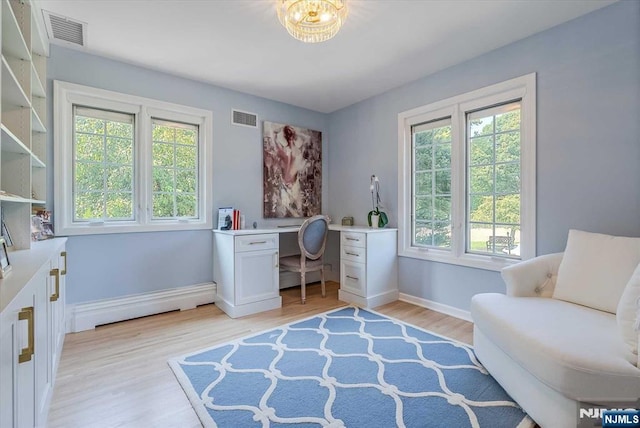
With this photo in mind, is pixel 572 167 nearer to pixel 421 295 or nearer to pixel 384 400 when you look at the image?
pixel 421 295

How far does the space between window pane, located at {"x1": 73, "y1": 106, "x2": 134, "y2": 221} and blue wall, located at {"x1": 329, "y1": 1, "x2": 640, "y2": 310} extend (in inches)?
126

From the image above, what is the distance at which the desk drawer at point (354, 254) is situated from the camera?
3268mm

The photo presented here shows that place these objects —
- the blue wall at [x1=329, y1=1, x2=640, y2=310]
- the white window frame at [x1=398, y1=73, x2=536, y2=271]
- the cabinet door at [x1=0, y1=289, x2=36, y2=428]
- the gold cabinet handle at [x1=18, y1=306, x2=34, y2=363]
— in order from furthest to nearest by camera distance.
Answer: the white window frame at [x1=398, y1=73, x2=536, y2=271], the blue wall at [x1=329, y1=1, x2=640, y2=310], the gold cabinet handle at [x1=18, y1=306, x2=34, y2=363], the cabinet door at [x1=0, y1=289, x2=36, y2=428]

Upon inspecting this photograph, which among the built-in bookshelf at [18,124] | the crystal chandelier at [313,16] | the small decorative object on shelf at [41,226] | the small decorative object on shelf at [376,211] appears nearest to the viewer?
the built-in bookshelf at [18,124]

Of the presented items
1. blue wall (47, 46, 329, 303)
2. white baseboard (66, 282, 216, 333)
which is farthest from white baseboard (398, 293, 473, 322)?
white baseboard (66, 282, 216, 333)

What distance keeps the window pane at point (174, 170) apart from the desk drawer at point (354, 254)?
1.74 metres

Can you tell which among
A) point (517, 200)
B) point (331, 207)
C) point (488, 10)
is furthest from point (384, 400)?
point (331, 207)

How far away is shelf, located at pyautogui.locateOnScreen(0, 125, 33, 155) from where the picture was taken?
4.85 feet

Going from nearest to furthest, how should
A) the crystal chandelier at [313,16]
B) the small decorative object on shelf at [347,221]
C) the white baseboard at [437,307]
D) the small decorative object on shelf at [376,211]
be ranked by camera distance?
1. the crystal chandelier at [313,16]
2. the white baseboard at [437,307]
3. the small decorative object on shelf at [376,211]
4. the small decorative object on shelf at [347,221]

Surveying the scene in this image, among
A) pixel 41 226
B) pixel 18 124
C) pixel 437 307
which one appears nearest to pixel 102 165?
pixel 41 226

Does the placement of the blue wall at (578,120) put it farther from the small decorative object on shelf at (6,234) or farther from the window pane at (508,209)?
the small decorative object on shelf at (6,234)

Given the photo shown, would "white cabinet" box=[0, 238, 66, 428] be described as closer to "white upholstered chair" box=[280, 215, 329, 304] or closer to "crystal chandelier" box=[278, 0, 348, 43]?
"crystal chandelier" box=[278, 0, 348, 43]

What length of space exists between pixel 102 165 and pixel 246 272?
1701 millimetres

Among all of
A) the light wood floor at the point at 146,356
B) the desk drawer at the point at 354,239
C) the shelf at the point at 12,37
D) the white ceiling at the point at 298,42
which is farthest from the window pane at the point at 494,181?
the shelf at the point at 12,37
